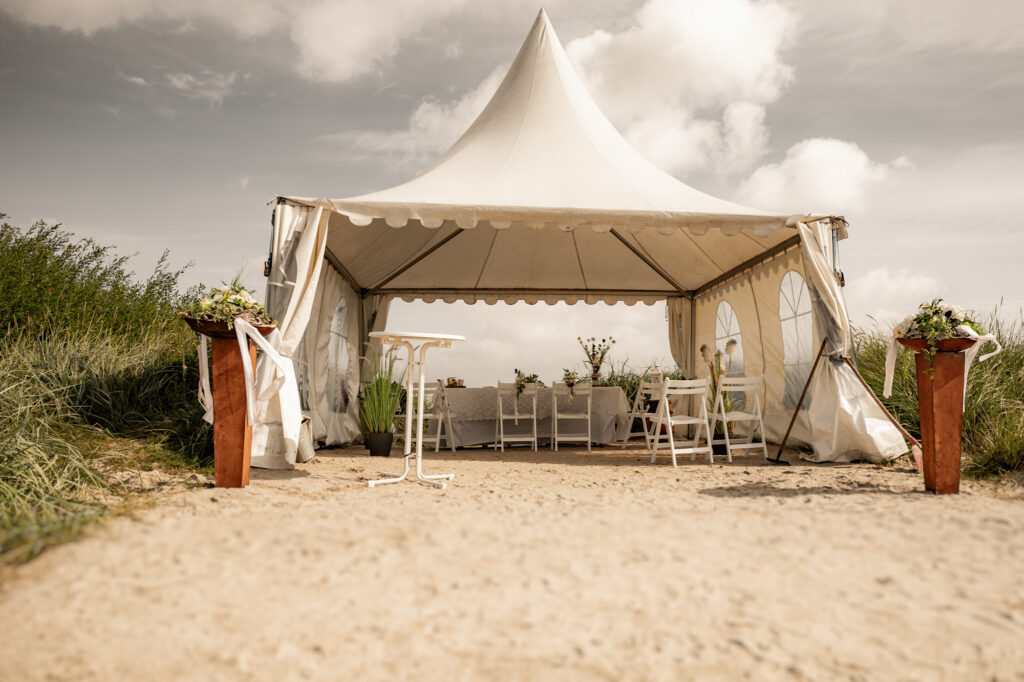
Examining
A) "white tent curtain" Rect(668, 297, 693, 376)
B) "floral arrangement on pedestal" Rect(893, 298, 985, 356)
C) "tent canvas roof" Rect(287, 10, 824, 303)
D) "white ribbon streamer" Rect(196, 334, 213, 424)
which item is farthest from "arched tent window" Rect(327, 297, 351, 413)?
"floral arrangement on pedestal" Rect(893, 298, 985, 356)

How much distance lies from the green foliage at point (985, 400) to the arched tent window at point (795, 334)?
2.36 feet

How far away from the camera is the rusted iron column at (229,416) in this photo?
3721 millimetres

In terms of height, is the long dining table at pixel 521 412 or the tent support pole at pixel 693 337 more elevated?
the tent support pole at pixel 693 337

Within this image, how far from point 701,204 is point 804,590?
13.3 feet

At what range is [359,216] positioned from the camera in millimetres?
4918

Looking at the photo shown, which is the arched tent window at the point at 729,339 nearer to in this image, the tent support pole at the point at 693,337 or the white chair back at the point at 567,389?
the tent support pole at the point at 693,337

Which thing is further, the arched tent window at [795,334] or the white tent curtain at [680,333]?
the white tent curtain at [680,333]

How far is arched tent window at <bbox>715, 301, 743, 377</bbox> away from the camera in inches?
301

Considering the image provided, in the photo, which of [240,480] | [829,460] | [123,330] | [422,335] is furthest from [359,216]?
[829,460]

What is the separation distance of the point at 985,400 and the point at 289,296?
5.99 metres

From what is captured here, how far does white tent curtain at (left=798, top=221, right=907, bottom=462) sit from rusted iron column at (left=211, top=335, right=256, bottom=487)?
180 inches

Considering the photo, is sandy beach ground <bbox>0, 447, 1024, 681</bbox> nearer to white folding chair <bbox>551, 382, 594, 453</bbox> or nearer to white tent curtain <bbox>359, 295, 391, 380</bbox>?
white folding chair <bbox>551, 382, 594, 453</bbox>

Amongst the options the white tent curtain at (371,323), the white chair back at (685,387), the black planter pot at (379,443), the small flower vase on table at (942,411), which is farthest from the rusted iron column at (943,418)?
the white tent curtain at (371,323)

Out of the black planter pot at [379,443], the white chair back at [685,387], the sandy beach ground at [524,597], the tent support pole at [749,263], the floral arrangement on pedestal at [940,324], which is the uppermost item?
the tent support pole at [749,263]
